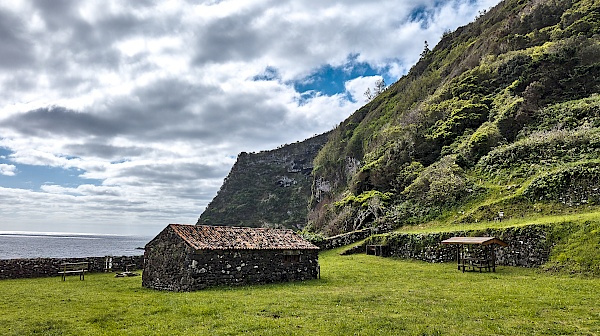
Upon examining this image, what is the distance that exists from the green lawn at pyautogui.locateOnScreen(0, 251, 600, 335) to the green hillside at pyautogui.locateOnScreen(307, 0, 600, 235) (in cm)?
1243

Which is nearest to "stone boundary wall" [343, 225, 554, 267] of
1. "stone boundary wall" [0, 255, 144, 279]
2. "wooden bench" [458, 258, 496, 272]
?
"wooden bench" [458, 258, 496, 272]

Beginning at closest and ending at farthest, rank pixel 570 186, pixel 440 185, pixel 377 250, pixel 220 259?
pixel 220 259, pixel 570 186, pixel 377 250, pixel 440 185

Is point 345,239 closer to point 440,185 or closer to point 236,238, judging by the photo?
point 440,185

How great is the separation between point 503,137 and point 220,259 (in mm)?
35338

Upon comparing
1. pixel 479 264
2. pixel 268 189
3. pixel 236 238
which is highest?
pixel 268 189

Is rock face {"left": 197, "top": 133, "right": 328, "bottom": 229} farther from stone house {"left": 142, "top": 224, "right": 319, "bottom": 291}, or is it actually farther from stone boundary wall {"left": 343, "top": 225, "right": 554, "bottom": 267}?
stone house {"left": 142, "top": 224, "right": 319, "bottom": 291}

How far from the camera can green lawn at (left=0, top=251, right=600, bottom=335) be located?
1170 cm

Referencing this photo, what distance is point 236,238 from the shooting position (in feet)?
73.7

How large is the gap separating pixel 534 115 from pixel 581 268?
2818 cm

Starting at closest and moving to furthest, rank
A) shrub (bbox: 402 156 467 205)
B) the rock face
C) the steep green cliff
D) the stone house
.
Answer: the stone house < the steep green cliff < shrub (bbox: 402 156 467 205) < the rock face

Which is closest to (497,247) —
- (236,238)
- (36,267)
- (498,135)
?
(236,238)

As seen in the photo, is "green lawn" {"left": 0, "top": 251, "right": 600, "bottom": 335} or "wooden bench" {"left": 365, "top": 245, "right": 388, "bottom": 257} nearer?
"green lawn" {"left": 0, "top": 251, "right": 600, "bottom": 335}

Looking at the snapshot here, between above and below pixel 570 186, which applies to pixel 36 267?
below

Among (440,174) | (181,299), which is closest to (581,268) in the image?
(181,299)
